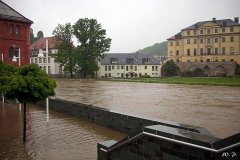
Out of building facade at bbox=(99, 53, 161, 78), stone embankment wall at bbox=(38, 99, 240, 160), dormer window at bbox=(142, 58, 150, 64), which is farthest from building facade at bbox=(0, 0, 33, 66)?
dormer window at bbox=(142, 58, 150, 64)

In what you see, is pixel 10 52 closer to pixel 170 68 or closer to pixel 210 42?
pixel 170 68

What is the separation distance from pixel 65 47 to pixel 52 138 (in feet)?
211

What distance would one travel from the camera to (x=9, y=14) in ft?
143

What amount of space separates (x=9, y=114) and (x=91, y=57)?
5537 cm

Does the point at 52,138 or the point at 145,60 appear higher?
the point at 145,60

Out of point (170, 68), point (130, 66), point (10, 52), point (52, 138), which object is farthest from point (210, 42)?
point (52, 138)

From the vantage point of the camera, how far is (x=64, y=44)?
242 feet

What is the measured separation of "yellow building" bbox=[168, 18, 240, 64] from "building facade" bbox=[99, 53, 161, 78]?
9143 millimetres

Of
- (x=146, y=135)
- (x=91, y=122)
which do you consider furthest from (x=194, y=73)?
(x=146, y=135)

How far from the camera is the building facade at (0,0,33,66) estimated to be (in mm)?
42531

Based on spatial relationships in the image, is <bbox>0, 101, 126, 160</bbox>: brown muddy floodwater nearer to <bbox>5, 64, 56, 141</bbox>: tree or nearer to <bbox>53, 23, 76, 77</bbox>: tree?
<bbox>5, 64, 56, 141</bbox>: tree

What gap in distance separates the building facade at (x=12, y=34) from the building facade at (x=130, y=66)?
165 feet

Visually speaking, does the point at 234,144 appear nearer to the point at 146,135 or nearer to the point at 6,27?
the point at 146,135

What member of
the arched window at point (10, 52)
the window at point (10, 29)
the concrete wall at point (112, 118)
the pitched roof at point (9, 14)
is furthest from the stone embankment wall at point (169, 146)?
the window at point (10, 29)
